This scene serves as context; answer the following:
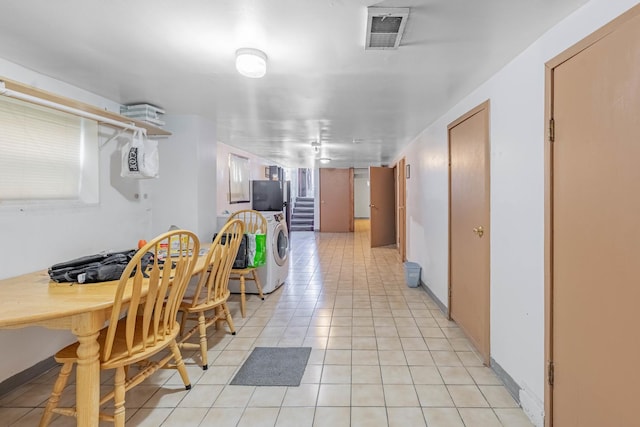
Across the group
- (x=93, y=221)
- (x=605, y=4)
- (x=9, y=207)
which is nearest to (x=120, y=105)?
(x=93, y=221)

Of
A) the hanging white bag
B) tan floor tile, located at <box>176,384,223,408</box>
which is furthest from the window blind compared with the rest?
tan floor tile, located at <box>176,384,223,408</box>

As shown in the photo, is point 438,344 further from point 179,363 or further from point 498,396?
point 179,363

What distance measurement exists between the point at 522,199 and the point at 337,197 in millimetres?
8493

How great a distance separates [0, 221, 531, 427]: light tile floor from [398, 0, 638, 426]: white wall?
0.89 ft

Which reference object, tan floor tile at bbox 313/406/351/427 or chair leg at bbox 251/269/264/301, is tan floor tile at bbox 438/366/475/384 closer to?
tan floor tile at bbox 313/406/351/427

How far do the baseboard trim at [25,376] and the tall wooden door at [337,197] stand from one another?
8442 mm

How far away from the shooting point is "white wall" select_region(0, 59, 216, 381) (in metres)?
2.12

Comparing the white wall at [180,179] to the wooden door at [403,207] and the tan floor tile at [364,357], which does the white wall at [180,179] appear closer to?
the tan floor tile at [364,357]

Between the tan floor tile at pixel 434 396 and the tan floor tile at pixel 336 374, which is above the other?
the tan floor tile at pixel 336 374

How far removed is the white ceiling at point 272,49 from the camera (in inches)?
59.5

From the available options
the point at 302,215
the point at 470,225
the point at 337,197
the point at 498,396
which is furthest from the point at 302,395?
the point at 302,215

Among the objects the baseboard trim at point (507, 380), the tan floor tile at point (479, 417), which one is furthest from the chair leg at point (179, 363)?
the baseboard trim at point (507, 380)

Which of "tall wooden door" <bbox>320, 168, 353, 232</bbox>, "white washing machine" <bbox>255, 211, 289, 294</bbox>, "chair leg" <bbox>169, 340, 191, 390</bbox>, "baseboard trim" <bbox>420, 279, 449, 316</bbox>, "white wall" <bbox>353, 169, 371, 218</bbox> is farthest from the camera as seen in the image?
"white wall" <bbox>353, 169, 371, 218</bbox>

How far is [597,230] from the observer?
4.35ft
